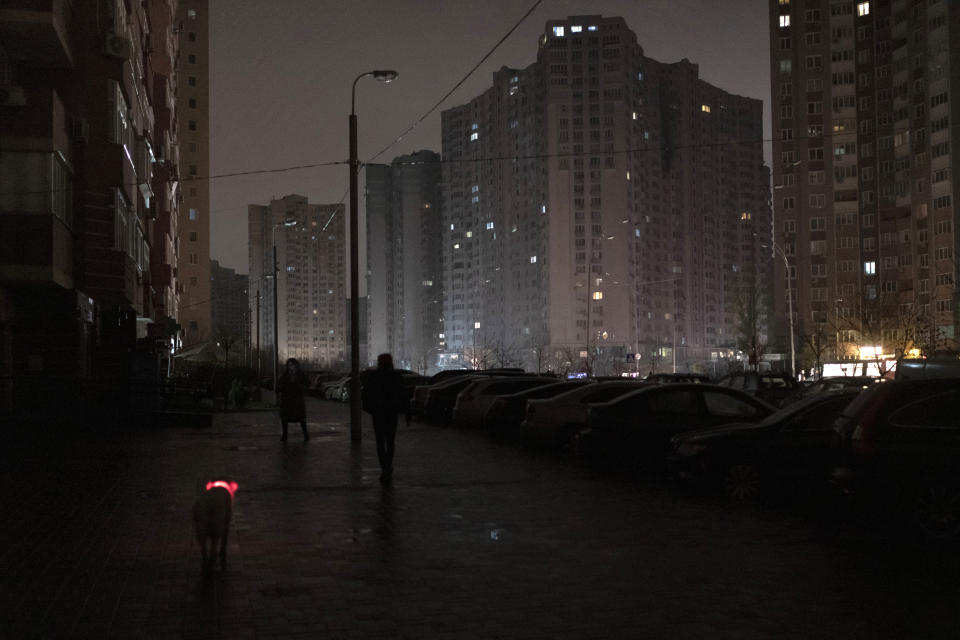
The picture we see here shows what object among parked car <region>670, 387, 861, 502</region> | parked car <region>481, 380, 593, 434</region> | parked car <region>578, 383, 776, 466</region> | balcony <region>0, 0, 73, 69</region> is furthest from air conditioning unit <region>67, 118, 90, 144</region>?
parked car <region>670, 387, 861, 502</region>

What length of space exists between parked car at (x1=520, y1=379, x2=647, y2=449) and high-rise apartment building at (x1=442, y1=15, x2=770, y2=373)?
107 metres

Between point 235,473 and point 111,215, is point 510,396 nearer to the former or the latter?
point 235,473

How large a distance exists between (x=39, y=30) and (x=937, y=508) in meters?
23.3

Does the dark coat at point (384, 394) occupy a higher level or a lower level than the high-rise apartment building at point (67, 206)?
lower

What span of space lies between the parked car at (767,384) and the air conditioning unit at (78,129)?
71.1 ft

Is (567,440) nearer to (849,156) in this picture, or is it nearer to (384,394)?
(384,394)

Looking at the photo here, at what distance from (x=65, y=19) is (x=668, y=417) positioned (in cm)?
2032

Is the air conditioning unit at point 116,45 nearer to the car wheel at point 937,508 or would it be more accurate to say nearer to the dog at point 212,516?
the dog at point 212,516

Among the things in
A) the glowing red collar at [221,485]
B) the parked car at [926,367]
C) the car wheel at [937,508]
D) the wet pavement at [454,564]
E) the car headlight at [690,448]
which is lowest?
the wet pavement at [454,564]

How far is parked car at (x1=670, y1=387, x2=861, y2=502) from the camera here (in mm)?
12180

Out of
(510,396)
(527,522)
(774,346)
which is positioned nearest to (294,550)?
(527,522)

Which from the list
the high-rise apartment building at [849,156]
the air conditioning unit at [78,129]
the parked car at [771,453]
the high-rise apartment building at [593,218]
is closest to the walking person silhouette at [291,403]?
the air conditioning unit at [78,129]

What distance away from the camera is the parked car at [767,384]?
34531 mm

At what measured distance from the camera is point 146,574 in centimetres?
793
